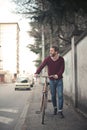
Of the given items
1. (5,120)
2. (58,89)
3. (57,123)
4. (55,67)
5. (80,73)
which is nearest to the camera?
(57,123)

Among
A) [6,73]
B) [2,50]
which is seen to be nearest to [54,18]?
[6,73]

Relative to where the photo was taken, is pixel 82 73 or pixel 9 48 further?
pixel 9 48

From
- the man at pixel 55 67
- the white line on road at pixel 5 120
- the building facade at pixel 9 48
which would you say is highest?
the building facade at pixel 9 48

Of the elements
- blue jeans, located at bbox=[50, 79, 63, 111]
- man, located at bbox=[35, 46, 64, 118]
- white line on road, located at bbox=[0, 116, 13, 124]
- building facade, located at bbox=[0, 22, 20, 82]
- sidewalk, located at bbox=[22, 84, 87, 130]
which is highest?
building facade, located at bbox=[0, 22, 20, 82]

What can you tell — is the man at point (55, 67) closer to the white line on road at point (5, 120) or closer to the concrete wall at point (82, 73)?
the concrete wall at point (82, 73)

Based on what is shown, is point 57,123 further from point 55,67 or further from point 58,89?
point 55,67

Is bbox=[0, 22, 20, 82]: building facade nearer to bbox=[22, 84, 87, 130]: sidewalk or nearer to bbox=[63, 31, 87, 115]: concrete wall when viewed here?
bbox=[63, 31, 87, 115]: concrete wall

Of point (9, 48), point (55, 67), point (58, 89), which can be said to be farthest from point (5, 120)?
point (9, 48)

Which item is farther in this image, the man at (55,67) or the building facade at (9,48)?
the building facade at (9,48)

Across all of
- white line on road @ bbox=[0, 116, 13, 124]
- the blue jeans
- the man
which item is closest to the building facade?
white line on road @ bbox=[0, 116, 13, 124]

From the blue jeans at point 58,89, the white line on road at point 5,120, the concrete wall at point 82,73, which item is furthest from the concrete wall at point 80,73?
the white line on road at point 5,120

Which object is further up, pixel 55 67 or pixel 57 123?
pixel 55 67

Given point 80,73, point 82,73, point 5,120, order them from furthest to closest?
point 80,73 → point 82,73 → point 5,120

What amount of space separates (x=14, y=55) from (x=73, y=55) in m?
136
